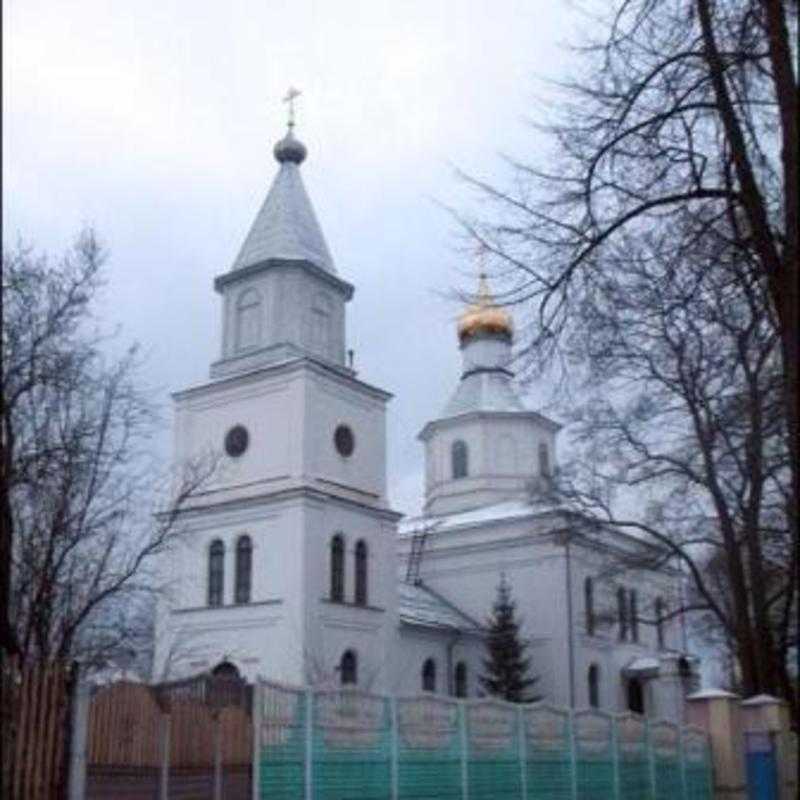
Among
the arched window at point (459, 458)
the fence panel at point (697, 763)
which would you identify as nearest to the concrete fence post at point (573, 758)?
the fence panel at point (697, 763)

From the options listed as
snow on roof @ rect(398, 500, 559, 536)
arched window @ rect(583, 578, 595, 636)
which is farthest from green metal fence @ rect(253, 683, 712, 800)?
snow on roof @ rect(398, 500, 559, 536)

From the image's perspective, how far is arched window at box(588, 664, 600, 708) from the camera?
44.6 m

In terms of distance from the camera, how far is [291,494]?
1426 inches

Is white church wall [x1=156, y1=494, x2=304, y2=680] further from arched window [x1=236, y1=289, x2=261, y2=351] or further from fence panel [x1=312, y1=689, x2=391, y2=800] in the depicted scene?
fence panel [x1=312, y1=689, x2=391, y2=800]

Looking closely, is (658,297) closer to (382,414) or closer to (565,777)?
(565,777)

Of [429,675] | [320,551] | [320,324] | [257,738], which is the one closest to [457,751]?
[257,738]

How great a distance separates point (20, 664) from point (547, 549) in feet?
116

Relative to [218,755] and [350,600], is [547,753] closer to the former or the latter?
[218,755]

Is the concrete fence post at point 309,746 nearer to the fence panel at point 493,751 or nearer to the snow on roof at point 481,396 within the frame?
the fence panel at point 493,751

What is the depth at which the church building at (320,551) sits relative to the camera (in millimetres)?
36000

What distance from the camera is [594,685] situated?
44938 mm

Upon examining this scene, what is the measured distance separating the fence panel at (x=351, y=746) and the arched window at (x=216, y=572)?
2388cm

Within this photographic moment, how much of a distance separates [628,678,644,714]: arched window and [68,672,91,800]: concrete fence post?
38.5 meters

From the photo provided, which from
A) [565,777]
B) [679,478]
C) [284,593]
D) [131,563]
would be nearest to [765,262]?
[565,777]
